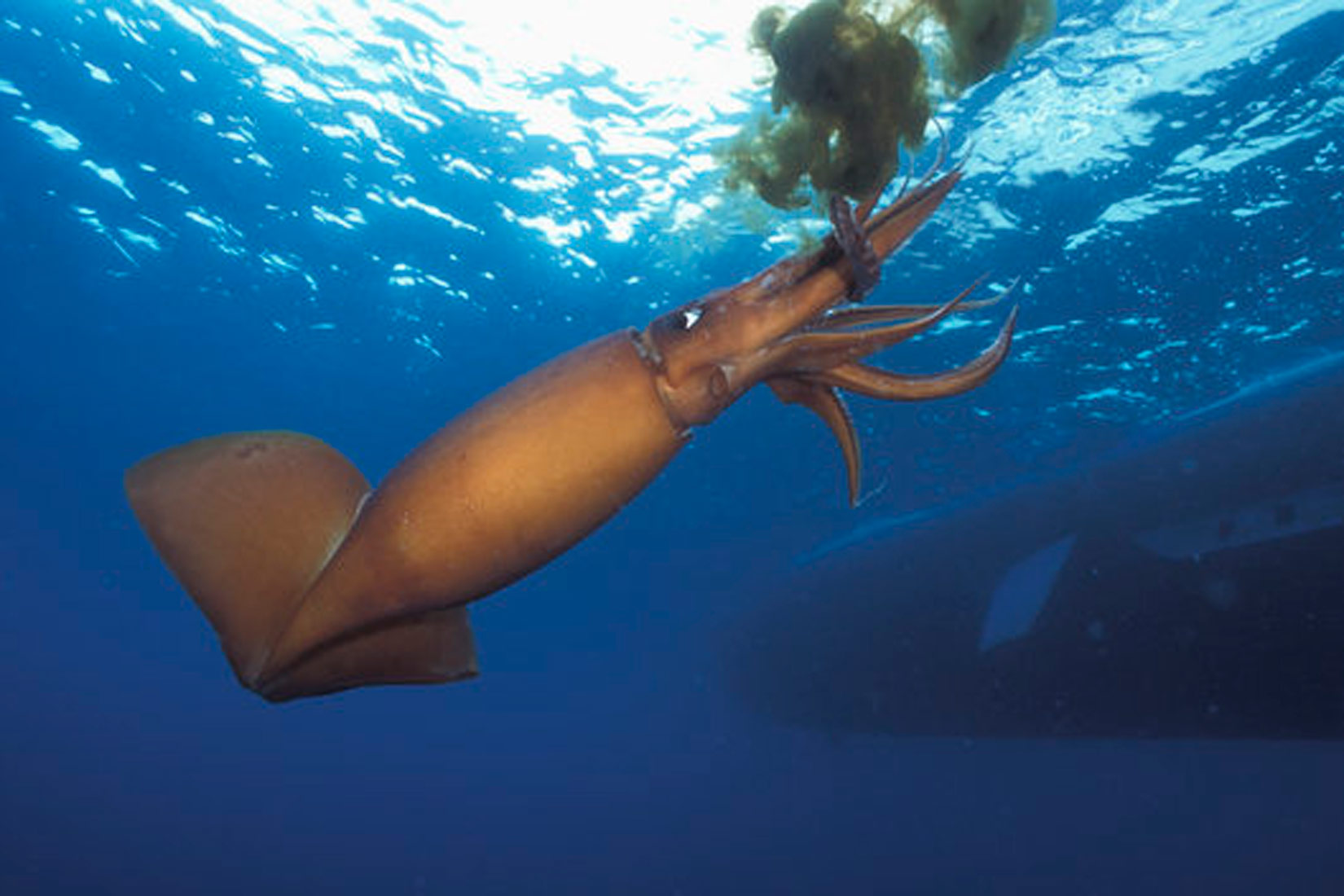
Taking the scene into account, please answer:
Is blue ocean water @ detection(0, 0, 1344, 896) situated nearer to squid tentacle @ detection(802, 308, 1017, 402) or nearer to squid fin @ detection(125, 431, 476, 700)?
squid tentacle @ detection(802, 308, 1017, 402)

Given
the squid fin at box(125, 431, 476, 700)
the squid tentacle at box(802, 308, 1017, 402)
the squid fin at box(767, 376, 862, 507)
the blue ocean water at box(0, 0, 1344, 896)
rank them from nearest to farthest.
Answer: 1. the squid tentacle at box(802, 308, 1017, 402)
2. the squid fin at box(125, 431, 476, 700)
3. the squid fin at box(767, 376, 862, 507)
4. the blue ocean water at box(0, 0, 1344, 896)

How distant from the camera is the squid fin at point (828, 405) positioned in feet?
6.28

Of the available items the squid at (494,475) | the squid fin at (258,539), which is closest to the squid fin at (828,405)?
the squid at (494,475)

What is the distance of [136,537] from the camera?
33406 mm

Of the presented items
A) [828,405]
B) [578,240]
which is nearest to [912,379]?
[828,405]

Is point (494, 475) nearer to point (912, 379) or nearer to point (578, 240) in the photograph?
point (912, 379)

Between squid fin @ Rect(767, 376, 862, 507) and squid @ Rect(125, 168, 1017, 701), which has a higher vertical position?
squid @ Rect(125, 168, 1017, 701)

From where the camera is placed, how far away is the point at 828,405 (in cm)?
192

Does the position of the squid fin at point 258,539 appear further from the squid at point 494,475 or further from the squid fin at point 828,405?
the squid fin at point 828,405

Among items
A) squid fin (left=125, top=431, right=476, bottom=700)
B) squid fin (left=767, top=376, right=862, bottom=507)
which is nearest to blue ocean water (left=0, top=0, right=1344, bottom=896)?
squid fin (left=767, top=376, right=862, bottom=507)

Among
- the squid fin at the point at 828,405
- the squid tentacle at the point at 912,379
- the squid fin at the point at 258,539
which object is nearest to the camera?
the squid tentacle at the point at 912,379

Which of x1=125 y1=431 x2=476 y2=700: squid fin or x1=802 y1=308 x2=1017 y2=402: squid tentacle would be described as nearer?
x1=802 y1=308 x2=1017 y2=402: squid tentacle

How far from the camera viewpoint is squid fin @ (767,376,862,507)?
6.28 ft

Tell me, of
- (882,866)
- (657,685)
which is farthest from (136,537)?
(882,866)
